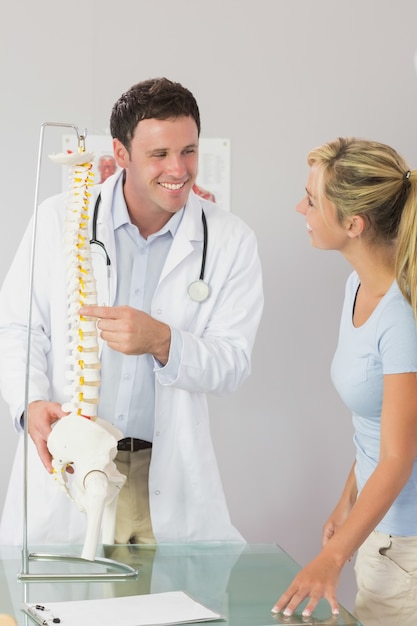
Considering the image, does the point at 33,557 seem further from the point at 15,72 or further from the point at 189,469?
the point at 15,72

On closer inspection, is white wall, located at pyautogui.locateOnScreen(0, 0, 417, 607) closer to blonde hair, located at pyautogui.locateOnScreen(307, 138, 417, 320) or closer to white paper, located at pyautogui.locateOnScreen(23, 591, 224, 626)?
blonde hair, located at pyautogui.locateOnScreen(307, 138, 417, 320)

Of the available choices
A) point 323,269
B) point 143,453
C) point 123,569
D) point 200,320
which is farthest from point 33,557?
point 323,269

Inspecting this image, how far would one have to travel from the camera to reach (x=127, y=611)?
161cm

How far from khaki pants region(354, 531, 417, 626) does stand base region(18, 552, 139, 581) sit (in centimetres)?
47

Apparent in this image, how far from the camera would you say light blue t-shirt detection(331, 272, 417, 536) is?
1.89m

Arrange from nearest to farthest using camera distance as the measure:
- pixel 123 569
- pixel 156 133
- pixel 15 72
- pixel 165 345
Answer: pixel 123 569, pixel 165 345, pixel 156 133, pixel 15 72

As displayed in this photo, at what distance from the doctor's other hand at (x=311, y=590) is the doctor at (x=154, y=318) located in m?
0.70

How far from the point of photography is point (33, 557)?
6.37 feet

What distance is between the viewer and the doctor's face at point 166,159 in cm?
242

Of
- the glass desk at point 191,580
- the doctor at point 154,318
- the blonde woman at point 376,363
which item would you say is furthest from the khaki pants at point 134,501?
the blonde woman at point 376,363

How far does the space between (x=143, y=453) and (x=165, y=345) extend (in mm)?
365

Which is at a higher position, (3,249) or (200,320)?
(3,249)

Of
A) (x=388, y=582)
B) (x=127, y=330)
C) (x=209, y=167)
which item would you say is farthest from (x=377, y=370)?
(x=209, y=167)

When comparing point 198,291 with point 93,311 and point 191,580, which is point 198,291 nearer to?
point 93,311
